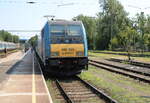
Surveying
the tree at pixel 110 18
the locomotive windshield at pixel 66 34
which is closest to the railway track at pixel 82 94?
the locomotive windshield at pixel 66 34

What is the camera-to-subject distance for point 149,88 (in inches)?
535

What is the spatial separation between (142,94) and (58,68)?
6451mm

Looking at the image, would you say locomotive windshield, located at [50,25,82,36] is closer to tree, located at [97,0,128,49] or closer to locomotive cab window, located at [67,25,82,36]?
locomotive cab window, located at [67,25,82,36]

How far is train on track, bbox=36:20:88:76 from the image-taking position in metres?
16.6

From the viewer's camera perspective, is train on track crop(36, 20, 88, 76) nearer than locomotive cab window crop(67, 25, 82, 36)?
Yes

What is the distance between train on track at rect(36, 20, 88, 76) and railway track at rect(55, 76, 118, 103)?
1551 mm

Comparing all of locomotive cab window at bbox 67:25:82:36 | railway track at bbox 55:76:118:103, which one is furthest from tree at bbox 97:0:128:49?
railway track at bbox 55:76:118:103

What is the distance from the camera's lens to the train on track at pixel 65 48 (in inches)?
655

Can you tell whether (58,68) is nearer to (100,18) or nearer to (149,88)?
(149,88)

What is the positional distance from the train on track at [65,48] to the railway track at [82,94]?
1.55 m

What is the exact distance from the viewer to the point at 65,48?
1680 cm

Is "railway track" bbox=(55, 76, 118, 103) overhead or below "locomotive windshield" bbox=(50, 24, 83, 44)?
below

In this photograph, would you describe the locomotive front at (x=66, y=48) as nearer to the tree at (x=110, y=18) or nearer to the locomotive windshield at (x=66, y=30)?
the locomotive windshield at (x=66, y=30)

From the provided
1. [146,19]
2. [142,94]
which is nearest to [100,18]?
[146,19]
